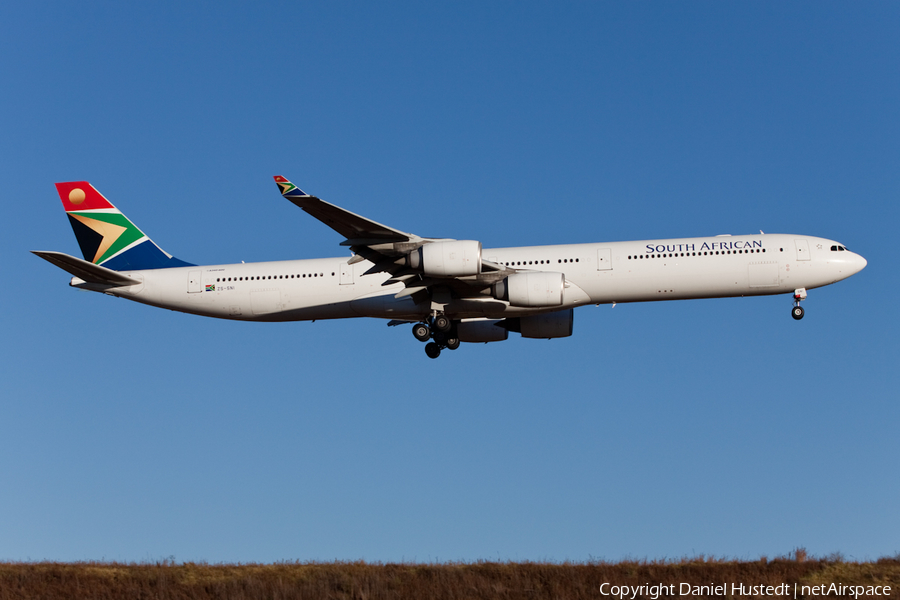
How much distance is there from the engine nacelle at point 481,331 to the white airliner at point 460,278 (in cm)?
6

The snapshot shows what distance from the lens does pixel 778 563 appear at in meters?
24.0

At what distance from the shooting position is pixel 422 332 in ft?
116

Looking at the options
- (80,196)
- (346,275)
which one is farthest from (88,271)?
(346,275)

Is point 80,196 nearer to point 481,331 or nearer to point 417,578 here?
point 481,331

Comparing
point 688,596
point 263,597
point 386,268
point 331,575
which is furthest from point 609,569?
point 386,268

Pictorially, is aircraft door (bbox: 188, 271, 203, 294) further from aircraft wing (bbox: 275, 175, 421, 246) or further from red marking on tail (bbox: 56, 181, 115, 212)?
aircraft wing (bbox: 275, 175, 421, 246)

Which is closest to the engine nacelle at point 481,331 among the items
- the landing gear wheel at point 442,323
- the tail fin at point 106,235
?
the landing gear wheel at point 442,323

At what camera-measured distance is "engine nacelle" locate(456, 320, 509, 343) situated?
38031mm

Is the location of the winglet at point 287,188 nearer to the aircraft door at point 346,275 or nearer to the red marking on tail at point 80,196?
the aircraft door at point 346,275

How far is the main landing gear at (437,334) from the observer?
Answer: 112 ft

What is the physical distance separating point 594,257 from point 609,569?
13029 millimetres

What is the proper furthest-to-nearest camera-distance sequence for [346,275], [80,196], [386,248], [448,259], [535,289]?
[80,196], [346,275], [535,289], [386,248], [448,259]

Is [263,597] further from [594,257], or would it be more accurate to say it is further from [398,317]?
[594,257]

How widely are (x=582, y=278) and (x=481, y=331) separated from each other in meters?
6.51
